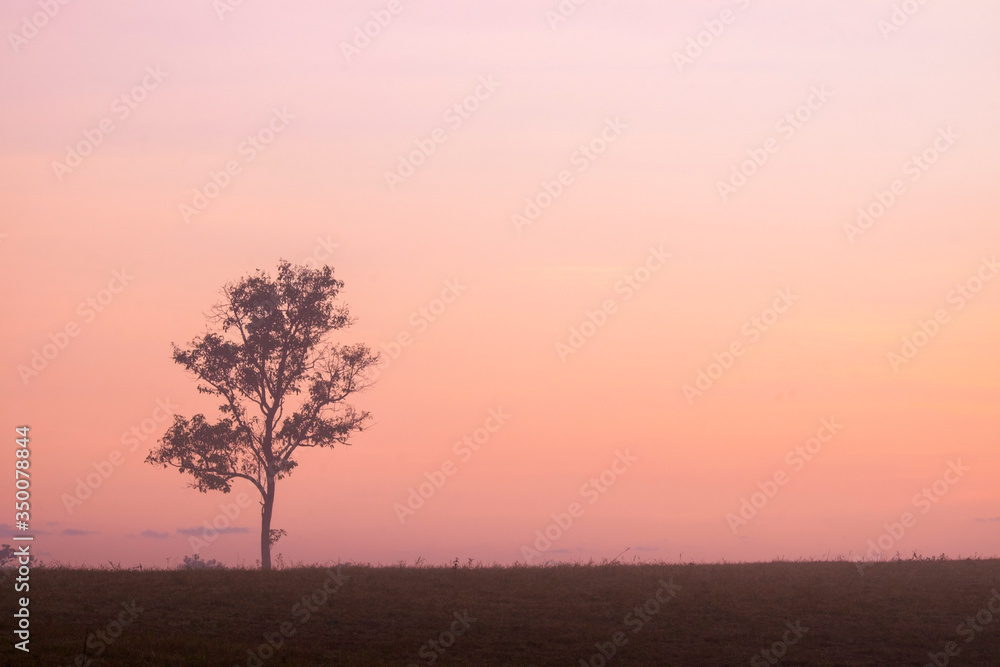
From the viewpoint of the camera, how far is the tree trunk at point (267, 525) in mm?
38656

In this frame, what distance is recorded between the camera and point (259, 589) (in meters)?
29.2

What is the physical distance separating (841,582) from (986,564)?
7739 millimetres

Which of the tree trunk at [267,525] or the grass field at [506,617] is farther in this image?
the tree trunk at [267,525]

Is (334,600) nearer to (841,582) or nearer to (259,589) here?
(259,589)

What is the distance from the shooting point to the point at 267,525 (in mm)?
39375

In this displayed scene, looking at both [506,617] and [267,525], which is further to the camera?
[267,525]

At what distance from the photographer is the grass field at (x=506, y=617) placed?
78.1 ft

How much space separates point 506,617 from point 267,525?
15.7 m

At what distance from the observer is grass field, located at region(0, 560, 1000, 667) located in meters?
23.8

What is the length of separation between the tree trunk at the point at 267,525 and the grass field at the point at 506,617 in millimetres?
5888

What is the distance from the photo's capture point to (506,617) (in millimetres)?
27156

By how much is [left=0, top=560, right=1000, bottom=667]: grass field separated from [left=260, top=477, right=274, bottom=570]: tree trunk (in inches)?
232

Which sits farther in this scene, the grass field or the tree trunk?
the tree trunk

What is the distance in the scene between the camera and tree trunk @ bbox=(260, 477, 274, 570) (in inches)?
1522
